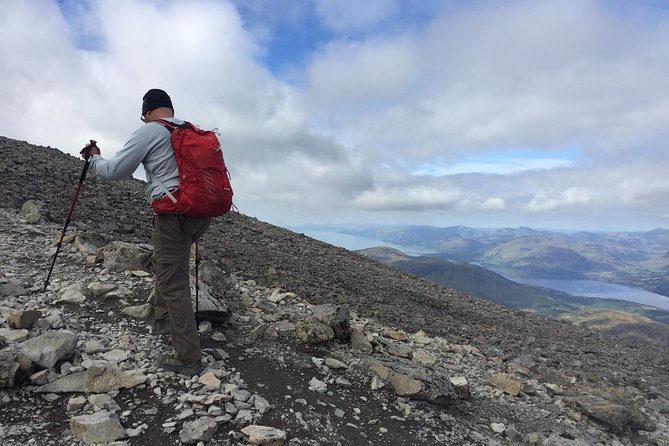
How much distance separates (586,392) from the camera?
1060cm

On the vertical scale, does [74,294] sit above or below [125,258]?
below

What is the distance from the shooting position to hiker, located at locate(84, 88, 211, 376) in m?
5.73

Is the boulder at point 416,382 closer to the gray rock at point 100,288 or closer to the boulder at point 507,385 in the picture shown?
the boulder at point 507,385

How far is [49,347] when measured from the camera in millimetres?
5898

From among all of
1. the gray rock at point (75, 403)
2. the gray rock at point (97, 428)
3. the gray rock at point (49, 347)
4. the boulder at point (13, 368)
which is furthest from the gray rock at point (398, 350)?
the boulder at point (13, 368)

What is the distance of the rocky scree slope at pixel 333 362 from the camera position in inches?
227

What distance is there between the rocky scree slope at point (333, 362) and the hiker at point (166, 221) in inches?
19.5

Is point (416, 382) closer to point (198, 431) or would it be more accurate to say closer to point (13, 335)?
point (198, 431)

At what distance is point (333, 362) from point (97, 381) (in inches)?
151

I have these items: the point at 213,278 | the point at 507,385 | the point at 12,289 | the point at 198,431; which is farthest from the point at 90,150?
the point at 507,385

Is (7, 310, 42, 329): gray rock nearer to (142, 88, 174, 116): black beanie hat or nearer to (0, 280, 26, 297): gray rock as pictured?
(0, 280, 26, 297): gray rock

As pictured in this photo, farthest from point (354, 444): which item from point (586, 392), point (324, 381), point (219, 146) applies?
point (586, 392)

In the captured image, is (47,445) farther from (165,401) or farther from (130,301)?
(130,301)

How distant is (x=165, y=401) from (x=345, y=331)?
13.8 ft
